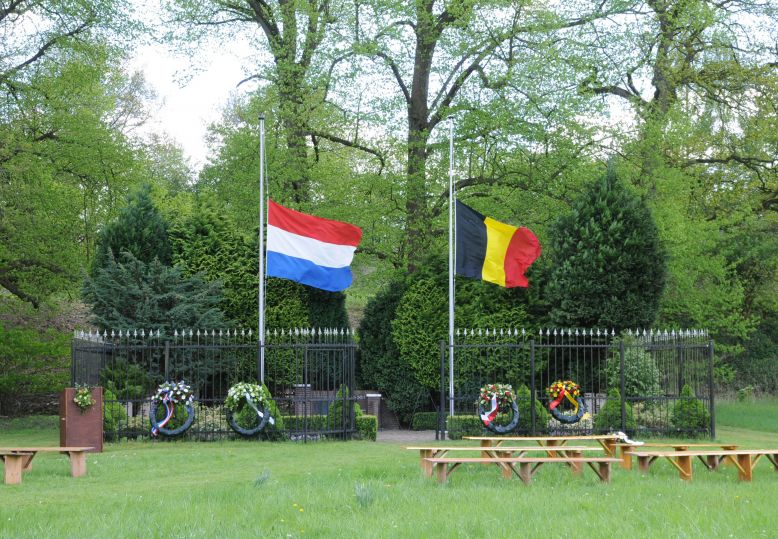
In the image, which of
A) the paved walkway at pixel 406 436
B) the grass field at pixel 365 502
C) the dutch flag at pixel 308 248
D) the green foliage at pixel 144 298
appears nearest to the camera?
the grass field at pixel 365 502

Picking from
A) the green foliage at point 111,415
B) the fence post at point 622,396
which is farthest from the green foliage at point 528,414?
the green foliage at point 111,415

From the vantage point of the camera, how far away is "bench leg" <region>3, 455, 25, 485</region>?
37.7ft

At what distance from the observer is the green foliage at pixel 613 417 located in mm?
18484

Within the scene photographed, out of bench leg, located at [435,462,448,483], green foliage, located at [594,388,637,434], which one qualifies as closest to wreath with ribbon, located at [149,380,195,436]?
green foliage, located at [594,388,637,434]

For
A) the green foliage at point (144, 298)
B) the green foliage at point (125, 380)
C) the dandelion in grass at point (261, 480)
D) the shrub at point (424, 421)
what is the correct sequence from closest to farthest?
the dandelion in grass at point (261, 480)
the green foliage at point (125, 380)
the green foliage at point (144, 298)
the shrub at point (424, 421)

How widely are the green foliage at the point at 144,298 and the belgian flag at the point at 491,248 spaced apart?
6.02 m

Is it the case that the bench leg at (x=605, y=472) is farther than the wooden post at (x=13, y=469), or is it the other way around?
the wooden post at (x=13, y=469)

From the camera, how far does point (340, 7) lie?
1089 inches

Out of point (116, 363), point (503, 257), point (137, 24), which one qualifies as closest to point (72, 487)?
point (116, 363)

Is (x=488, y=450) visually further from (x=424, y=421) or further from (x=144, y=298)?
(x=144, y=298)

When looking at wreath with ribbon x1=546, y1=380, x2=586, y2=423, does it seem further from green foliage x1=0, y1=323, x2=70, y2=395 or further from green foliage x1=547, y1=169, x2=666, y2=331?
green foliage x1=0, y1=323, x2=70, y2=395

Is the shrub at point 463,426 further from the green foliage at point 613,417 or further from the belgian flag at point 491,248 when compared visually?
the belgian flag at point 491,248

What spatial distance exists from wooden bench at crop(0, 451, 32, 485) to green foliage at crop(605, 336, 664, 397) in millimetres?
12238

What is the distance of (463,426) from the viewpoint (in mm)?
19141
